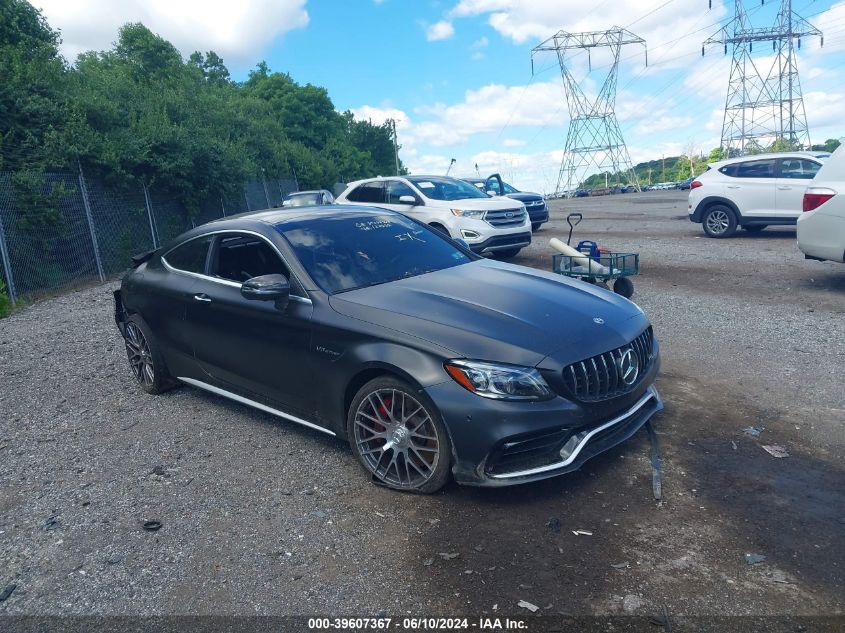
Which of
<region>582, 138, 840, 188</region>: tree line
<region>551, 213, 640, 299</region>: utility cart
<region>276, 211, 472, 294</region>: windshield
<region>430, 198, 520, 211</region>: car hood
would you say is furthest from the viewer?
<region>582, 138, 840, 188</region>: tree line

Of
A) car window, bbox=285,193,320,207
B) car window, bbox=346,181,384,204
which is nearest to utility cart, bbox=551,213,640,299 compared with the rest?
car window, bbox=346,181,384,204

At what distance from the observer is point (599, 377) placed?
3795mm

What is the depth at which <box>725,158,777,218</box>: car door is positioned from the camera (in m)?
13.9

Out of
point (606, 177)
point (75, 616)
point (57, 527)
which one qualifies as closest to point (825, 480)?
point (75, 616)

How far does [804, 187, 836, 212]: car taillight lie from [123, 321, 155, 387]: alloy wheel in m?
8.06

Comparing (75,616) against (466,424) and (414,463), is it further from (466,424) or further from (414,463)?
(466,424)

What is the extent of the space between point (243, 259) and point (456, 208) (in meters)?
7.73

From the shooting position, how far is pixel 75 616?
121 inches

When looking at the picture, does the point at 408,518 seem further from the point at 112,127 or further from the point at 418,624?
the point at 112,127

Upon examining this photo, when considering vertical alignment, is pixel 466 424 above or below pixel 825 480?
above

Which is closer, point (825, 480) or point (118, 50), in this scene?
point (825, 480)

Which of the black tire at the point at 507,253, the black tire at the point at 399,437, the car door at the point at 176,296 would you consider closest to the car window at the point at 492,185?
the black tire at the point at 507,253

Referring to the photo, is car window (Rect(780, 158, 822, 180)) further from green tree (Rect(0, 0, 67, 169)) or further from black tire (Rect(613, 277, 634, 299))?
green tree (Rect(0, 0, 67, 169))

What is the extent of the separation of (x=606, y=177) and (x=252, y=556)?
84298 mm
